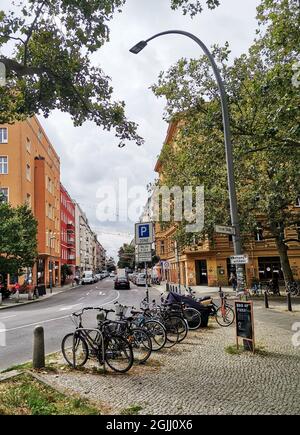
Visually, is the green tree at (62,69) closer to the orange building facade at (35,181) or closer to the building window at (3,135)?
the orange building facade at (35,181)

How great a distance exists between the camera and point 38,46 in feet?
23.2

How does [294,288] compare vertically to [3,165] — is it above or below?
below

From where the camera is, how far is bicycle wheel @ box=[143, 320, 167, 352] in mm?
9117

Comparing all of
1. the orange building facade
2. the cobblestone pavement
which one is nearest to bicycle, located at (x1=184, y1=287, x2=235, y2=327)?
the cobblestone pavement

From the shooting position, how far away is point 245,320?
8.59m

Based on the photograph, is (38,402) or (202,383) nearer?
(38,402)

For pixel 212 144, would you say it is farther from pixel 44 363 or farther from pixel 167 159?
pixel 167 159

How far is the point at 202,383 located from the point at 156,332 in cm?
322

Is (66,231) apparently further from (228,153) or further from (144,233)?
(228,153)

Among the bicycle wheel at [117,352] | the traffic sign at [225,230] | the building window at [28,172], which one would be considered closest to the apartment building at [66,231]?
the building window at [28,172]

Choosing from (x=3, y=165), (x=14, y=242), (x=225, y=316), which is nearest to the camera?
(x=225, y=316)

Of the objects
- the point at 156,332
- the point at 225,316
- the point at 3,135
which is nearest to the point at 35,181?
the point at 3,135
